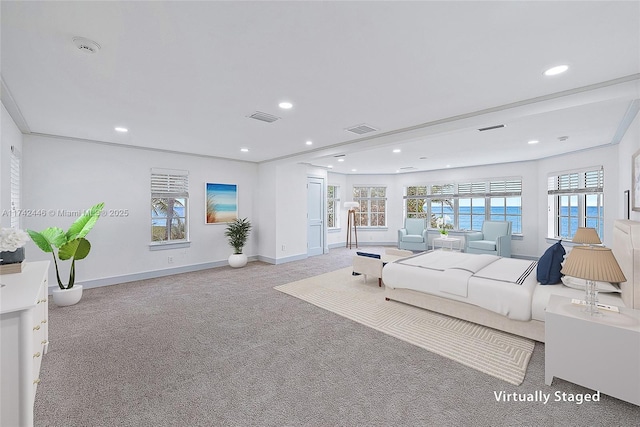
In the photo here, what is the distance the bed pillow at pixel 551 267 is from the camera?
3.11m

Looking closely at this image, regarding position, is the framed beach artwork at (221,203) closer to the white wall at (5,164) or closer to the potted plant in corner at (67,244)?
the potted plant in corner at (67,244)

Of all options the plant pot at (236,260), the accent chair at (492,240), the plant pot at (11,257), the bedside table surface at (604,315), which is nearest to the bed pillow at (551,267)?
the bedside table surface at (604,315)

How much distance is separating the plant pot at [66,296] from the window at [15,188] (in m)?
1.04

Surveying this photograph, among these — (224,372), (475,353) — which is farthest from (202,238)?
(475,353)

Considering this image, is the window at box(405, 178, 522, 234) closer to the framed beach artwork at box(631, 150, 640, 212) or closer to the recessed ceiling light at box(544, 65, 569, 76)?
the framed beach artwork at box(631, 150, 640, 212)

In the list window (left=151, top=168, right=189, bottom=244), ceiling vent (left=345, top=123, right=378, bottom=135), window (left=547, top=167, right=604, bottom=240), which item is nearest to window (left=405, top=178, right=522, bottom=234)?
window (left=547, top=167, right=604, bottom=240)

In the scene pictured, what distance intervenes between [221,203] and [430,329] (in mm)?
5083

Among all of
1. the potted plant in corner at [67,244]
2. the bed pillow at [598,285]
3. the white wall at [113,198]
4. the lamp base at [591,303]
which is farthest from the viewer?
the white wall at [113,198]

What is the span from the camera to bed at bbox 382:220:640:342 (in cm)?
261

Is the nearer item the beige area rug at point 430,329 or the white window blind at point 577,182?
the beige area rug at point 430,329

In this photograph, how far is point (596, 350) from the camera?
1963mm

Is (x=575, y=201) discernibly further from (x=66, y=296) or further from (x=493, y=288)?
(x=66, y=296)

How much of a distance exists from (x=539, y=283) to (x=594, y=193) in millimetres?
3779

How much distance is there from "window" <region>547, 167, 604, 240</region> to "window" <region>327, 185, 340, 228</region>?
5.69 metres
